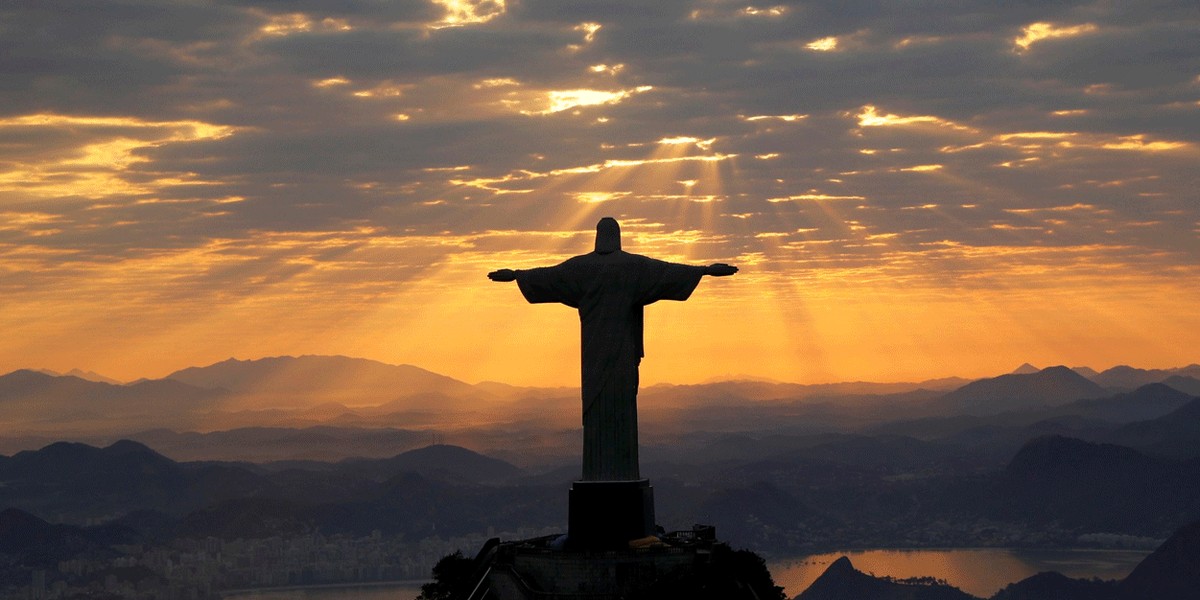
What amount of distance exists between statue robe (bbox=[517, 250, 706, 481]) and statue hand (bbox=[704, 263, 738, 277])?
0.66 ft

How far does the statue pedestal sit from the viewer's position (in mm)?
44281

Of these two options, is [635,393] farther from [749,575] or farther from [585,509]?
[749,575]

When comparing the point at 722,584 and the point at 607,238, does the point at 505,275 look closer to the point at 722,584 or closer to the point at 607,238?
the point at 607,238

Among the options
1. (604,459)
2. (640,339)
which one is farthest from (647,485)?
(640,339)

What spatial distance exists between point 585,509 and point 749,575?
5.02 metres

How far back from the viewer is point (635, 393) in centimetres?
4653

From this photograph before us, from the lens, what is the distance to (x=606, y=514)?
147 feet

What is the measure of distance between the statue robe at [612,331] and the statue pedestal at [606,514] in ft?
2.71

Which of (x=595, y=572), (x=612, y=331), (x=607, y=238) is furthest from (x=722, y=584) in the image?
(x=607, y=238)

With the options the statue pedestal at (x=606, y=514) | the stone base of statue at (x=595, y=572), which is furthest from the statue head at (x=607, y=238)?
the stone base of statue at (x=595, y=572)

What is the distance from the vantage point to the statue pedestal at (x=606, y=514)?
44281 mm

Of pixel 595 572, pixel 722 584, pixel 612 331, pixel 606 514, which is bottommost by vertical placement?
pixel 722 584

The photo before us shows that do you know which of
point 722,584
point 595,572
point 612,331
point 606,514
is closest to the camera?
point 722,584

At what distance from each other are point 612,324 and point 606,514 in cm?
549
